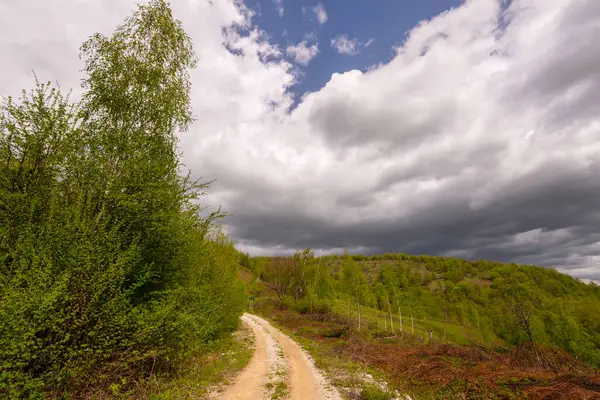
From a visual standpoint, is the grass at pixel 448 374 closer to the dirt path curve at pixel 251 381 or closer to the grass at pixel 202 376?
the dirt path curve at pixel 251 381

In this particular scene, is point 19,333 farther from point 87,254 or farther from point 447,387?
point 447,387

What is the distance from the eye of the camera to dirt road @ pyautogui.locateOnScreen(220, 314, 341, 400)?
13758 mm

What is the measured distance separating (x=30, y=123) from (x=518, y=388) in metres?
26.5

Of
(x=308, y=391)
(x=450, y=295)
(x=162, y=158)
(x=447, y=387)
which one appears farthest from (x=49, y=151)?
(x=450, y=295)

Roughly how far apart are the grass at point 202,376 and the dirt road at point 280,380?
2.78ft

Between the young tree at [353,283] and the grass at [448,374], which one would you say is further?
the young tree at [353,283]

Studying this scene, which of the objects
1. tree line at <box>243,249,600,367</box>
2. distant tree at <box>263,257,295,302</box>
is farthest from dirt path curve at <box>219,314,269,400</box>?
distant tree at <box>263,257,295,302</box>

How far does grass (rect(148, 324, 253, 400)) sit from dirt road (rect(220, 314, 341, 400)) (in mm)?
847

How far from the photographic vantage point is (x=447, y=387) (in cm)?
1580

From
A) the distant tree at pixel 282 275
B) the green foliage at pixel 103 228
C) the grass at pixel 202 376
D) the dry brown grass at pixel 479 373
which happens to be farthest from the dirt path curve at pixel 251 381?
the distant tree at pixel 282 275

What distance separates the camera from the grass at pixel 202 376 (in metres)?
11.9

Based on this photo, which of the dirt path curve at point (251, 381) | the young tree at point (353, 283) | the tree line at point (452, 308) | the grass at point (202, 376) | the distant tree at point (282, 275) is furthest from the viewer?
the distant tree at point (282, 275)

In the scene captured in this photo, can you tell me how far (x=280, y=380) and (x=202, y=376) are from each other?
4.48 m

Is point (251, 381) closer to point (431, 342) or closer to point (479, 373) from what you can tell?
point (479, 373)
